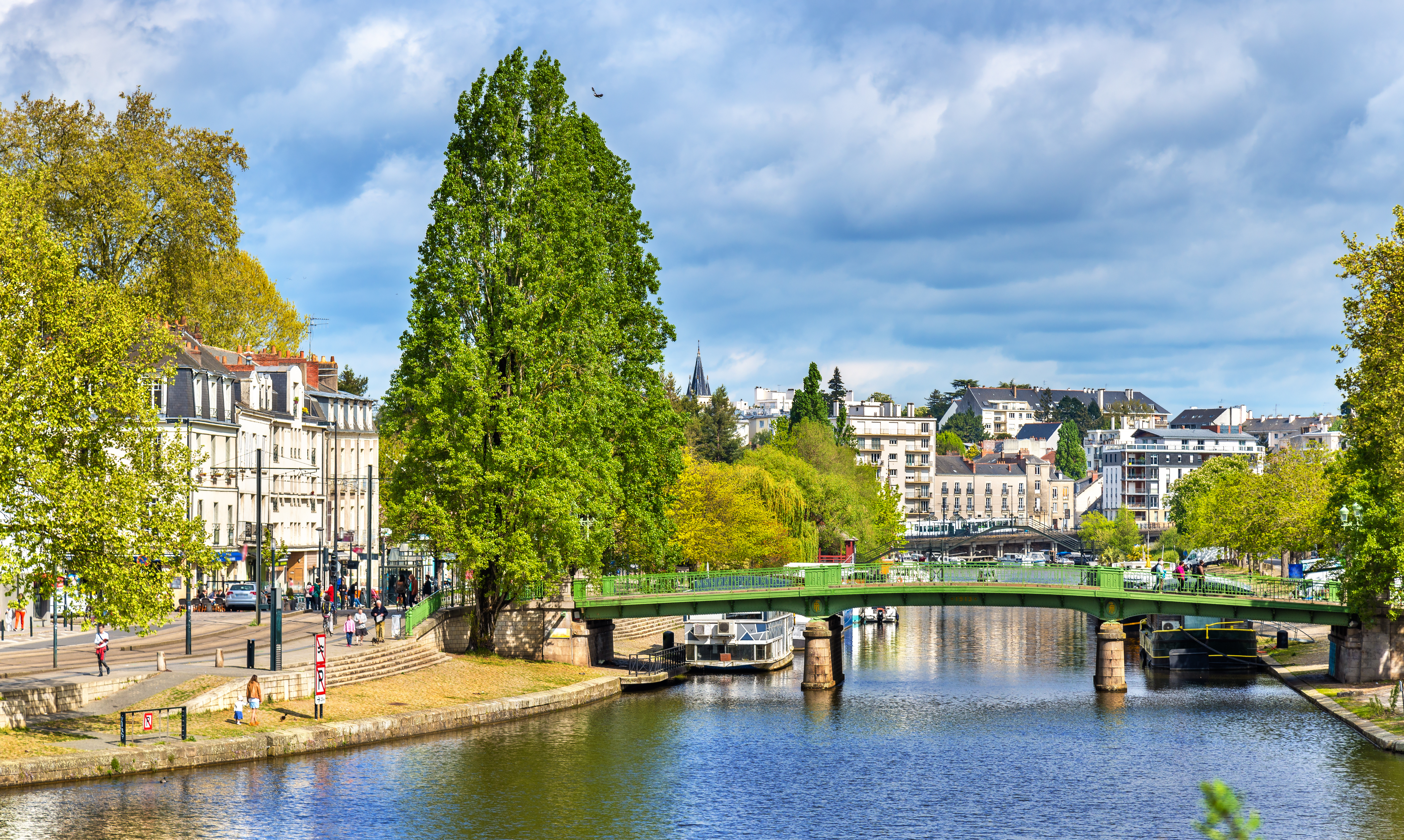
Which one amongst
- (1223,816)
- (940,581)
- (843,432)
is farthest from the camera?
(843,432)

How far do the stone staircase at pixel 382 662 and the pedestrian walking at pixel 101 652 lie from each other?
23.5 ft

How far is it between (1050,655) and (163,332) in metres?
59.4

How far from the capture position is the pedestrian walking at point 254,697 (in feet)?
144

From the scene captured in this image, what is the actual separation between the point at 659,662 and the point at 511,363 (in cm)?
1902

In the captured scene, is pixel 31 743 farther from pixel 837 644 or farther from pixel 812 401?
pixel 812 401

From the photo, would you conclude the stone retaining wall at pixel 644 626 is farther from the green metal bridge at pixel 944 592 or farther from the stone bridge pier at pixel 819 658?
the stone bridge pier at pixel 819 658

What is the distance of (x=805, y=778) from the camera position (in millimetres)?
42719

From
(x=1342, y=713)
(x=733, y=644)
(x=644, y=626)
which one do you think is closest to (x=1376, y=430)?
(x=1342, y=713)

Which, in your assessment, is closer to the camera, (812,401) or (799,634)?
(799,634)

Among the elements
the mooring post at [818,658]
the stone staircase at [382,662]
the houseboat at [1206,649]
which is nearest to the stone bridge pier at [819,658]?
the mooring post at [818,658]

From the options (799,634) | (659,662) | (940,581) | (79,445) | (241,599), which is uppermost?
(79,445)

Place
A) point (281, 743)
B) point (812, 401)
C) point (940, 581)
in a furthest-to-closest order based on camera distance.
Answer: point (812, 401) → point (940, 581) → point (281, 743)

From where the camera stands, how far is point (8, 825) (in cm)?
3159

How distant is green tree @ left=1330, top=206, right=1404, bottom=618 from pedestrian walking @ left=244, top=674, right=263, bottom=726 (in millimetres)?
40572
